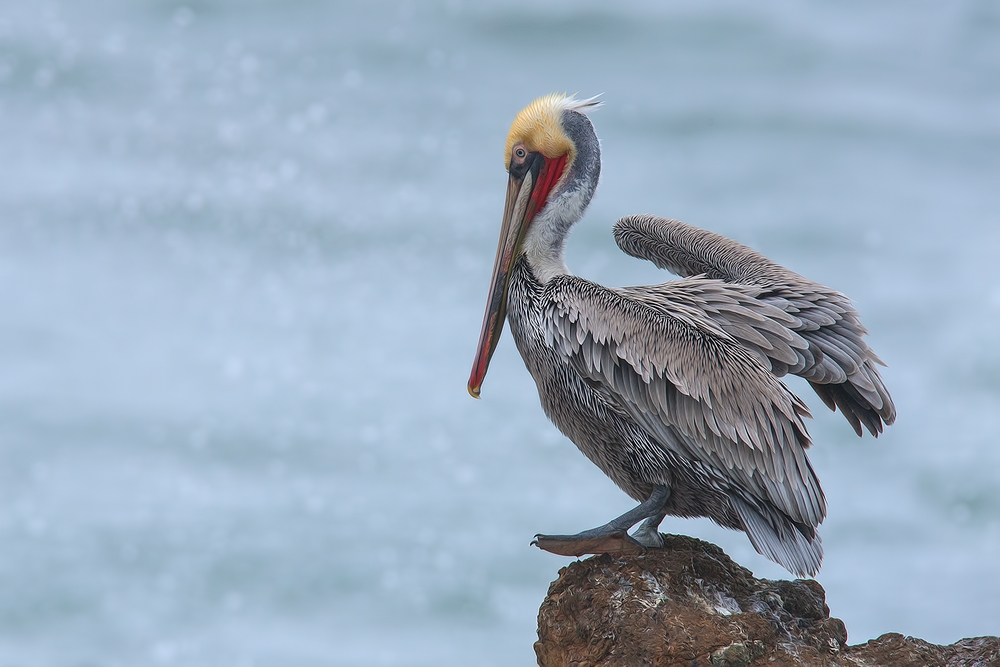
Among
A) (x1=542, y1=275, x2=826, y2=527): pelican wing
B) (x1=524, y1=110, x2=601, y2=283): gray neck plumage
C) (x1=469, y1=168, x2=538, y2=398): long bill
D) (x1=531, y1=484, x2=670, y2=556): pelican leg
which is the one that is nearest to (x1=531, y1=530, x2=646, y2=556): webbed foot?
(x1=531, y1=484, x2=670, y2=556): pelican leg

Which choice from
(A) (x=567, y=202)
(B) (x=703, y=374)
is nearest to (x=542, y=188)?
(A) (x=567, y=202)

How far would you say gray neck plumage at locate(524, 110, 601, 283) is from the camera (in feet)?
16.4

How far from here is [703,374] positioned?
4453 mm

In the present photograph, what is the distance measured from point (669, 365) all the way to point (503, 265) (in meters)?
0.97

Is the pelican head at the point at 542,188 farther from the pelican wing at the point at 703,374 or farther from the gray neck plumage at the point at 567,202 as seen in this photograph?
the pelican wing at the point at 703,374

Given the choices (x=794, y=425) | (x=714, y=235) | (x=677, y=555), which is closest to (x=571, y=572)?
(x=677, y=555)

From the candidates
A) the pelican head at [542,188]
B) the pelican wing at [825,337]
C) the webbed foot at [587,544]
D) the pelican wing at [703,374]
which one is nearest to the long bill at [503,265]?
the pelican head at [542,188]

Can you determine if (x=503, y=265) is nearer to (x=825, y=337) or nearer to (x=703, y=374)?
(x=703, y=374)

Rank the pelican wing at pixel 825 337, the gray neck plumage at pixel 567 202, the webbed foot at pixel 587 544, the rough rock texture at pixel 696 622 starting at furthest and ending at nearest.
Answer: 1. the gray neck plumage at pixel 567 202
2. the pelican wing at pixel 825 337
3. the webbed foot at pixel 587 544
4. the rough rock texture at pixel 696 622

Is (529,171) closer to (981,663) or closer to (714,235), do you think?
(714,235)

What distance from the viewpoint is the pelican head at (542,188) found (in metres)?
5.00

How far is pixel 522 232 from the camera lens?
509 centimetres

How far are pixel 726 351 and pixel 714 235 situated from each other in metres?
1.21

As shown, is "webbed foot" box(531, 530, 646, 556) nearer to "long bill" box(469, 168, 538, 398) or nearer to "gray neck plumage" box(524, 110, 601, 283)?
"long bill" box(469, 168, 538, 398)
